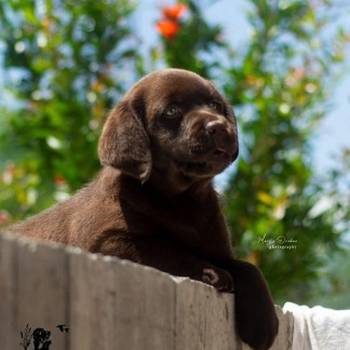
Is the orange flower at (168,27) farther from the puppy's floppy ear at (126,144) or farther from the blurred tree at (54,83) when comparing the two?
the puppy's floppy ear at (126,144)

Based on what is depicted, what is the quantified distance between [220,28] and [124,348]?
564cm

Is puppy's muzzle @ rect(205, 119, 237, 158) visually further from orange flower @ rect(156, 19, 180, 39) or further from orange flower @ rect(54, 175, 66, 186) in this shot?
orange flower @ rect(156, 19, 180, 39)

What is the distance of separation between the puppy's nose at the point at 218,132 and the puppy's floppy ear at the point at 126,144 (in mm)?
270

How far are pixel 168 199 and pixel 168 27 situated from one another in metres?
3.88

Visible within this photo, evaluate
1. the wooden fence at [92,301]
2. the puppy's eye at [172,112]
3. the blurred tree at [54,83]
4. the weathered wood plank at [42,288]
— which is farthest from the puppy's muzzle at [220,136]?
the blurred tree at [54,83]

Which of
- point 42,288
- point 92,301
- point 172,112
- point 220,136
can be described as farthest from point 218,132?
point 42,288

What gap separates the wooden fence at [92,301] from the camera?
198cm

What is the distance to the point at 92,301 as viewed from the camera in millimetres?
2244

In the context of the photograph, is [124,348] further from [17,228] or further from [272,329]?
[17,228]

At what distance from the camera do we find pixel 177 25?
25.2ft

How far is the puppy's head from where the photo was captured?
3797 millimetres

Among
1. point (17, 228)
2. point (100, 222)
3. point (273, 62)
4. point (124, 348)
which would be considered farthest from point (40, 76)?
point (124, 348)

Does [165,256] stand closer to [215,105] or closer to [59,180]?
[215,105]

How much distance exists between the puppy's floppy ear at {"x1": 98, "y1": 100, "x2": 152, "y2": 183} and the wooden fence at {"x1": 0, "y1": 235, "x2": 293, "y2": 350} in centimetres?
90
